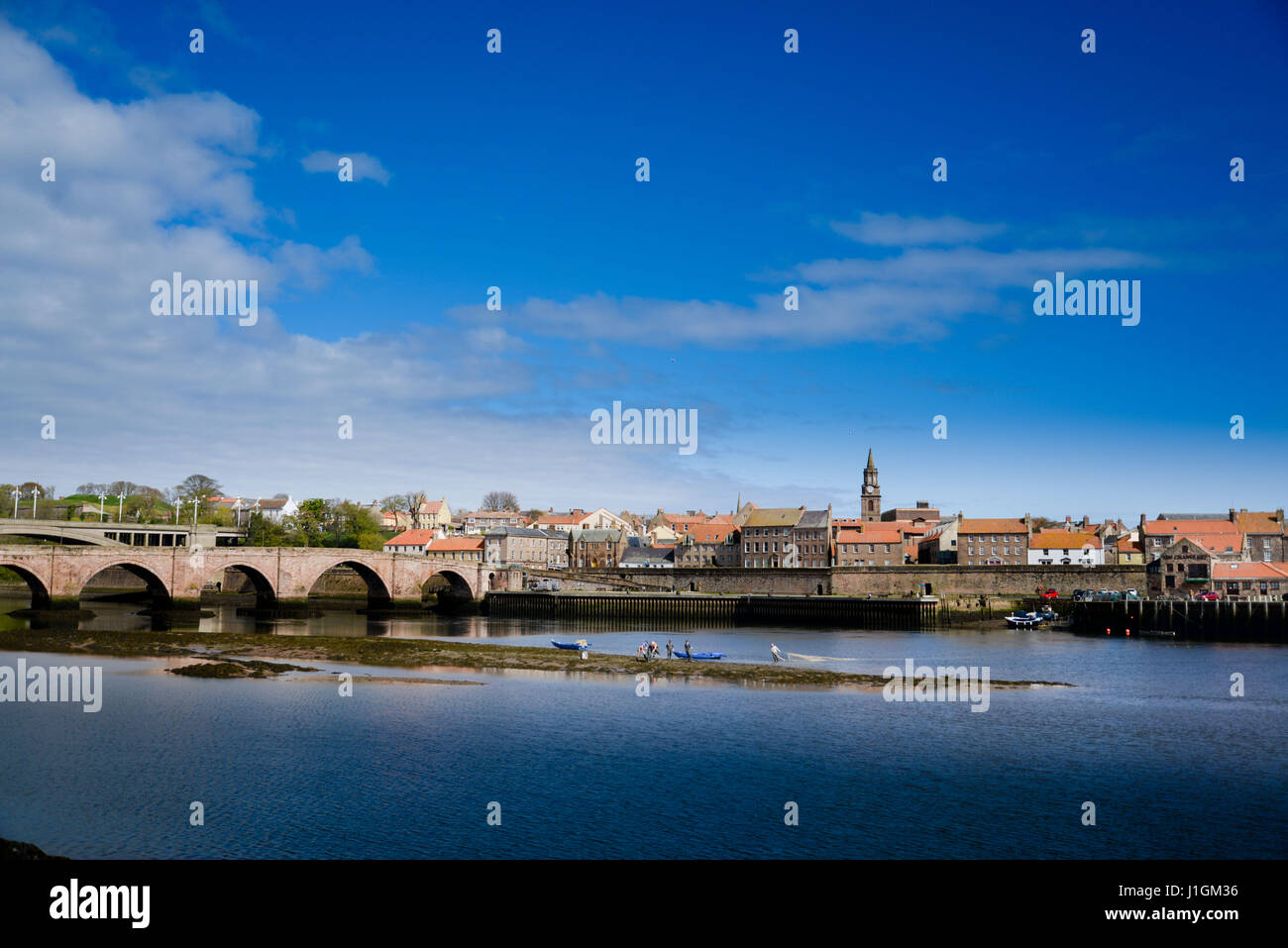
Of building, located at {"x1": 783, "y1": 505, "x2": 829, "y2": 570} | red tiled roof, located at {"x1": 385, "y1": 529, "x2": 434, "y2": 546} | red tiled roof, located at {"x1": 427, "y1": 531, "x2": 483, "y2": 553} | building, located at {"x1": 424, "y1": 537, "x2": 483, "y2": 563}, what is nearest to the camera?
building, located at {"x1": 783, "y1": 505, "x2": 829, "y2": 570}

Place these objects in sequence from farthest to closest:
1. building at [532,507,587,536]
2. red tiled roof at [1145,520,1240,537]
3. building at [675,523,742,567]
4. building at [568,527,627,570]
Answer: building at [532,507,587,536]
building at [568,527,627,570]
building at [675,523,742,567]
red tiled roof at [1145,520,1240,537]

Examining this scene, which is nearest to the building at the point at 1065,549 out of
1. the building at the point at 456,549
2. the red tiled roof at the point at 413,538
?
the building at the point at 456,549

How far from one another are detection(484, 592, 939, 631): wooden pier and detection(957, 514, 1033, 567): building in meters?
24.2

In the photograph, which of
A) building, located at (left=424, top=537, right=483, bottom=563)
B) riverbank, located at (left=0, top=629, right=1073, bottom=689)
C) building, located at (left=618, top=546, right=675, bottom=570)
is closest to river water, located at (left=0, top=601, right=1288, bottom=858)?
riverbank, located at (left=0, top=629, right=1073, bottom=689)

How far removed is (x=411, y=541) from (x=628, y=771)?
133404 millimetres

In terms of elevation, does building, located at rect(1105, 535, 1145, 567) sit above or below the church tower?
below

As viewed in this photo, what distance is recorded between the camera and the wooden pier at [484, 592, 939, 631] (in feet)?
293

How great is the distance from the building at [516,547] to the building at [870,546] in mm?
54221

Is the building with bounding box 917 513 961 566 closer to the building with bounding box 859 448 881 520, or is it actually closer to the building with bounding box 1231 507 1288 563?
the building with bounding box 859 448 881 520

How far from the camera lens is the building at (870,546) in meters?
115

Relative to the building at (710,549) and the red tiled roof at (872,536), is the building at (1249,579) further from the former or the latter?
the building at (710,549)

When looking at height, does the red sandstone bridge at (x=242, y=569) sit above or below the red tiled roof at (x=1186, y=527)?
below
